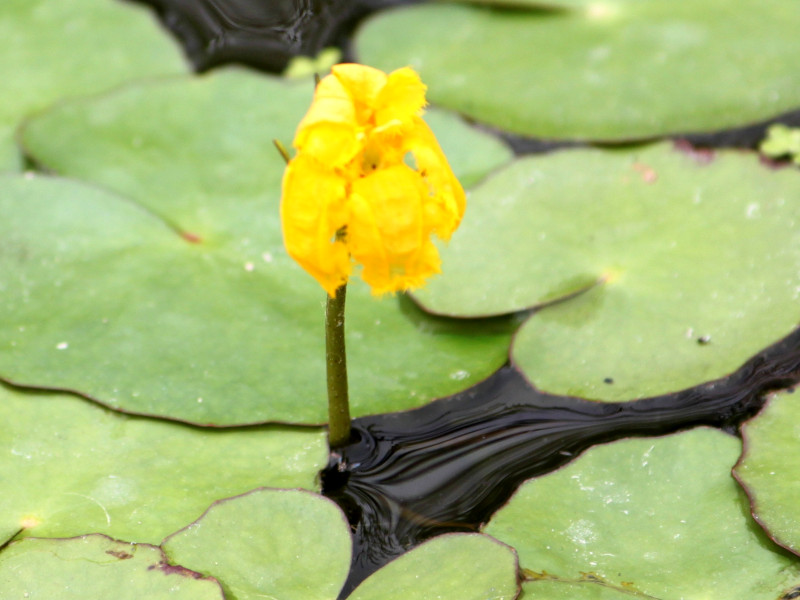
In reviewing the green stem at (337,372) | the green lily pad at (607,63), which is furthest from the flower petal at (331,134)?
the green lily pad at (607,63)

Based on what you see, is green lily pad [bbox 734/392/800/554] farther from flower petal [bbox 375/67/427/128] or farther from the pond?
flower petal [bbox 375/67/427/128]

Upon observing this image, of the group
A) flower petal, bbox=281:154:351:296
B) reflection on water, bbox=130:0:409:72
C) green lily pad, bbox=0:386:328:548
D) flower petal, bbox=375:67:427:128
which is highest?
flower petal, bbox=375:67:427:128

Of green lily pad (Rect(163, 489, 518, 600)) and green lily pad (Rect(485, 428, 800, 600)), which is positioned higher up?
green lily pad (Rect(485, 428, 800, 600))

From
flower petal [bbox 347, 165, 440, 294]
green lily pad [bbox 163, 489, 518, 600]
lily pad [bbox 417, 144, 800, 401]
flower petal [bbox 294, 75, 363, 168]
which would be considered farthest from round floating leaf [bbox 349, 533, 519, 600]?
flower petal [bbox 294, 75, 363, 168]

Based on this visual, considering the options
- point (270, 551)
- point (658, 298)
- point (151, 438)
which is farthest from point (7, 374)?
point (658, 298)

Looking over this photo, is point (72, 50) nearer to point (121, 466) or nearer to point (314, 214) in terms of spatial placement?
point (121, 466)

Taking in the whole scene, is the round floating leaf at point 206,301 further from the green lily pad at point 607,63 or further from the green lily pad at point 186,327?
the green lily pad at point 607,63

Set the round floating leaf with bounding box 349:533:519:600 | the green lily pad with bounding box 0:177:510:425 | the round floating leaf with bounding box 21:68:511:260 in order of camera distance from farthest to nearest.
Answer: the round floating leaf with bounding box 21:68:511:260
the green lily pad with bounding box 0:177:510:425
the round floating leaf with bounding box 349:533:519:600
